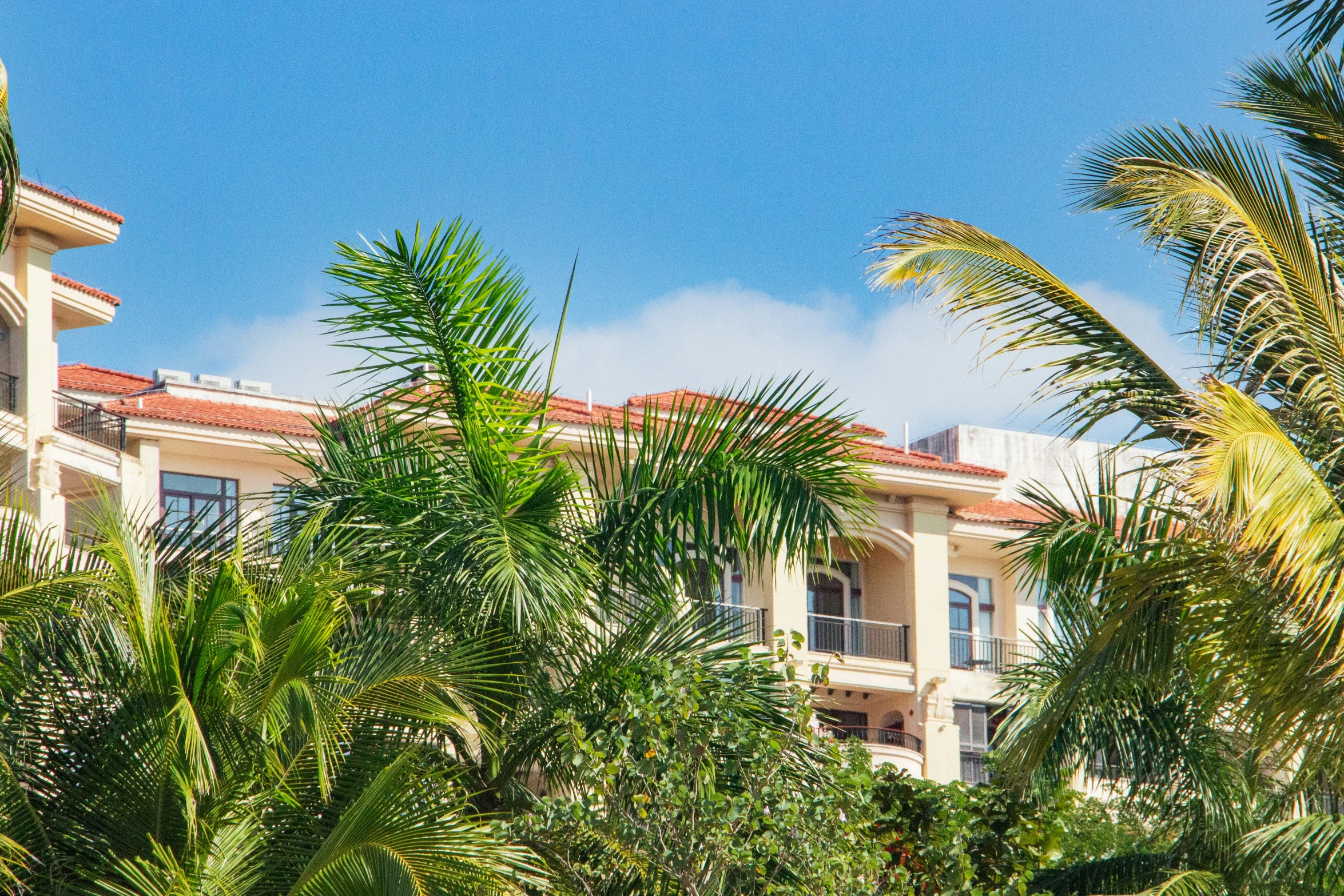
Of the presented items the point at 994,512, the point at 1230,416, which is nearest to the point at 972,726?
the point at 994,512

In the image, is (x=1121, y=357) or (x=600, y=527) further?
(x=600, y=527)

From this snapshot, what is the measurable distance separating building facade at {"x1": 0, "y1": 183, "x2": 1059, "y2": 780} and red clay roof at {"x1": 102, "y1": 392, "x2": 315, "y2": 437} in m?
0.05

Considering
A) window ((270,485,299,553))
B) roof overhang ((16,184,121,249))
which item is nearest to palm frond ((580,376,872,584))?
window ((270,485,299,553))

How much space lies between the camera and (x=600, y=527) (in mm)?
12453

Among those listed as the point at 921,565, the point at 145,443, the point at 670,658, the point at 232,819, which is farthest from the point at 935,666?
the point at 232,819

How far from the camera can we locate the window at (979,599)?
36.8 metres

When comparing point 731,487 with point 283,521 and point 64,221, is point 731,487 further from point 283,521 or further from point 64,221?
point 64,221

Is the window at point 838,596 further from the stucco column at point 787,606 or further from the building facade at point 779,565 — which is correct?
the stucco column at point 787,606

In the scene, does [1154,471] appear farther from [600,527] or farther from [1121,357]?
[600,527]

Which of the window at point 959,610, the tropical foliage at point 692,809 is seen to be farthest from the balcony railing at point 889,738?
the tropical foliage at point 692,809

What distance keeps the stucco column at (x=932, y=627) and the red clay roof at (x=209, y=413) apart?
11579 millimetres

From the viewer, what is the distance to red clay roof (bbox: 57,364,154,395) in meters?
34.1

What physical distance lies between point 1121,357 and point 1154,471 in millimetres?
845

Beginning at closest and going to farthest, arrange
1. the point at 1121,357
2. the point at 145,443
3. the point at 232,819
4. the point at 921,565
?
the point at 232,819 < the point at 1121,357 < the point at 145,443 < the point at 921,565
